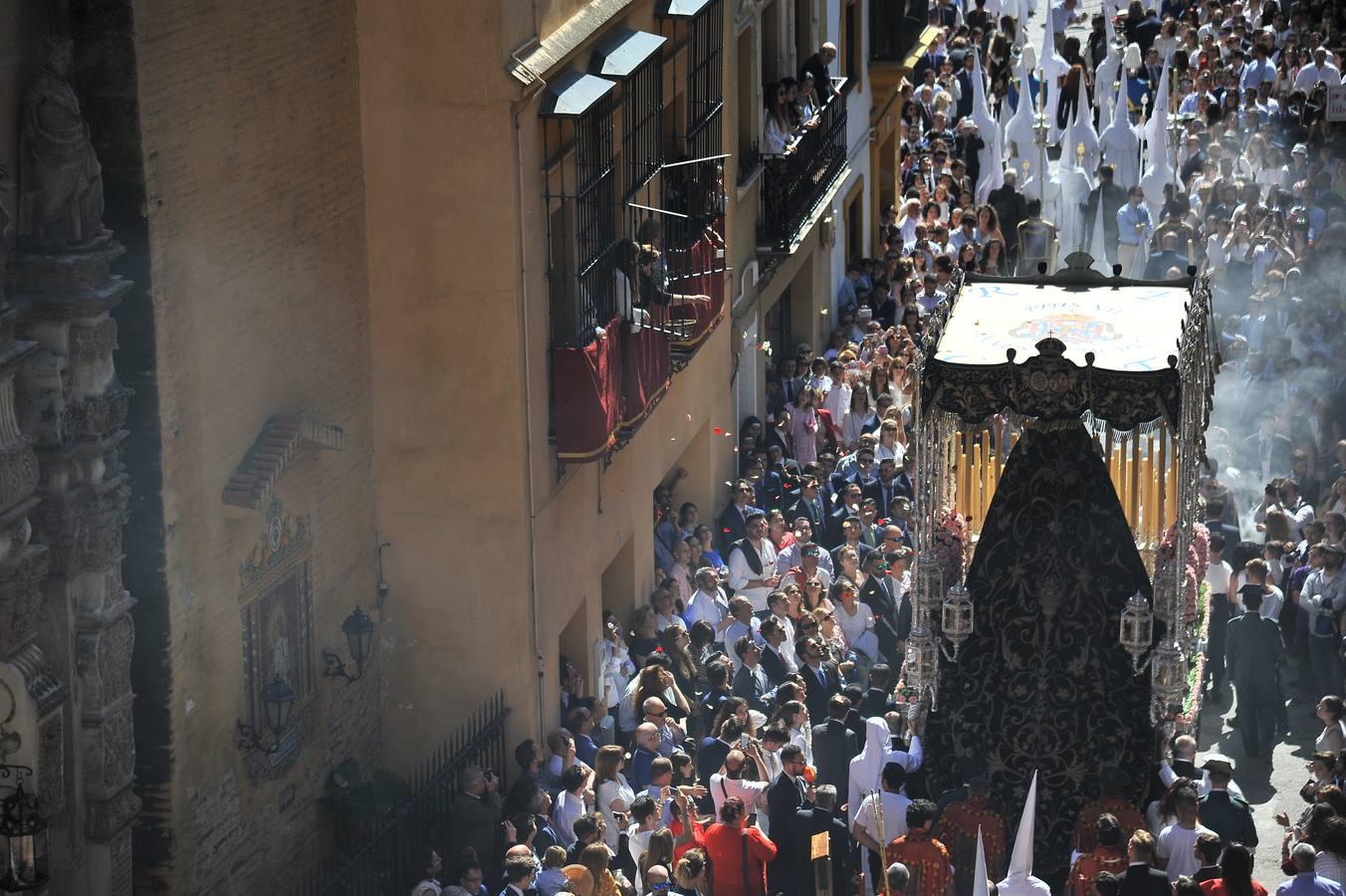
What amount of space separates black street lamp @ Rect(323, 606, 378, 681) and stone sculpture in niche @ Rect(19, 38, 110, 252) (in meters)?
4.02

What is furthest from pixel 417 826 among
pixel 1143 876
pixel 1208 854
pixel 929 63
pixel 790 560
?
pixel 929 63

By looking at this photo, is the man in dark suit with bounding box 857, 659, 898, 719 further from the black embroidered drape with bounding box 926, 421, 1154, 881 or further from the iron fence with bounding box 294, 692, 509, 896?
the iron fence with bounding box 294, 692, 509, 896

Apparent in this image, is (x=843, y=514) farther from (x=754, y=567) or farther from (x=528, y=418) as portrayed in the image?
(x=528, y=418)

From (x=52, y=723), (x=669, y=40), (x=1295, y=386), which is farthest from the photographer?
(x=1295, y=386)

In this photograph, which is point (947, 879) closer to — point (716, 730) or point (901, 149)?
point (716, 730)

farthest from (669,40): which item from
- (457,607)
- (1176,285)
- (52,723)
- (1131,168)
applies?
(1131,168)

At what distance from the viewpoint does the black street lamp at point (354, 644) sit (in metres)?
14.7

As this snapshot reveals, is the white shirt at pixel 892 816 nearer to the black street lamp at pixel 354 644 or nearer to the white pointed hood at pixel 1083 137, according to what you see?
the black street lamp at pixel 354 644

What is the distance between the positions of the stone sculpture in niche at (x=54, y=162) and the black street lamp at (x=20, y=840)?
2.65 m

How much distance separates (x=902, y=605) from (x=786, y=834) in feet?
13.5

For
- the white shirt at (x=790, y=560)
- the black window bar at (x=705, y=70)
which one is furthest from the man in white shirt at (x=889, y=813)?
the black window bar at (x=705, y=70)

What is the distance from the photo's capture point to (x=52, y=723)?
11.4 m

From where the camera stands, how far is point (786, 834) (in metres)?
14.3

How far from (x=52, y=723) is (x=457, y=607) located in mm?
4551
